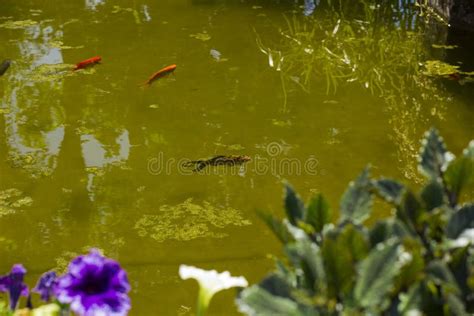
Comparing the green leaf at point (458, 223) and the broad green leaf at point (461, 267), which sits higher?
the green leaf at point (458, 223)

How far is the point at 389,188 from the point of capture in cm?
79

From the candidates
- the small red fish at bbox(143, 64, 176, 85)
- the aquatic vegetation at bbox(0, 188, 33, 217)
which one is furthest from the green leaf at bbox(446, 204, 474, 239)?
the small red fish at bbox(143, 64, 176, 85)

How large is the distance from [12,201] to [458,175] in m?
2.05

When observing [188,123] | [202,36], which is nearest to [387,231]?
[188,123]

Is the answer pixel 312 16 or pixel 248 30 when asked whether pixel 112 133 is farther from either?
pixel 312 16

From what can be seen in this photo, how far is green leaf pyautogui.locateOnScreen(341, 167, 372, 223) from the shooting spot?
0.78 metres

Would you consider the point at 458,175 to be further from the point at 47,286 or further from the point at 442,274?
the point at 47,286

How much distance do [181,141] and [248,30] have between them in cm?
153

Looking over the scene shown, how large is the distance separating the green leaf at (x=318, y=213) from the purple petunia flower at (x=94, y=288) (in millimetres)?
235

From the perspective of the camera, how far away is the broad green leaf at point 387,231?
0.71 m

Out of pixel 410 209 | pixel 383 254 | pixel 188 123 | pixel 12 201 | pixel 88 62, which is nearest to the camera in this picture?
pixel 383 254

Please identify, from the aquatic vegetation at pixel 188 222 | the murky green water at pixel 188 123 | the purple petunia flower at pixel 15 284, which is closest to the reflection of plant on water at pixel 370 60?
the murky green water at pixel 188 123

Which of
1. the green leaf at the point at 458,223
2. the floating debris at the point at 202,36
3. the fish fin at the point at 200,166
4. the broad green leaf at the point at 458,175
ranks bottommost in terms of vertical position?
the fish fin at the point at 200,166

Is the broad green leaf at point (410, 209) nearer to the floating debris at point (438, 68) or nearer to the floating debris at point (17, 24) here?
the floating debris at point (438, 68)
